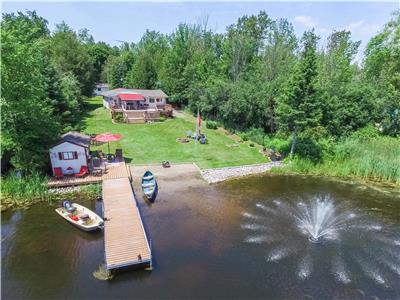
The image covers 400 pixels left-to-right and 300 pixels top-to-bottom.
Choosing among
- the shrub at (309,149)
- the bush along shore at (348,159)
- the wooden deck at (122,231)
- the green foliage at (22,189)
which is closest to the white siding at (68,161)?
the green foliage at (22,189)

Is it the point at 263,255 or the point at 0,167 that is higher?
the point at 0,167

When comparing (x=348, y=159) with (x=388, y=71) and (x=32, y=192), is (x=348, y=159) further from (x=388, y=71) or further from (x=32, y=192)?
(x=32, y=192)

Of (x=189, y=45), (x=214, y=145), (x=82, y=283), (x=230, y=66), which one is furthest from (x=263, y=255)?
(x=189, y=45)

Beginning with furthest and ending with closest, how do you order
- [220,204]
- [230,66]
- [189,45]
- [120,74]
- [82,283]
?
[120,74]
[189,45]
[230,66]
[220,204]
[82,283]

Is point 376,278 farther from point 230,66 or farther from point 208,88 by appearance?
point 230,66

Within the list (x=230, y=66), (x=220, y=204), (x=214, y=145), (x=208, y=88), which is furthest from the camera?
(x=230, y=66)

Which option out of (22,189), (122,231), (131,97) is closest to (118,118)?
(131,97)

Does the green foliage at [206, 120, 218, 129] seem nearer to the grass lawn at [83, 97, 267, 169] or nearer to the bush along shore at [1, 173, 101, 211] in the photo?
the grass lawn at [83, 97, 267, 169]
